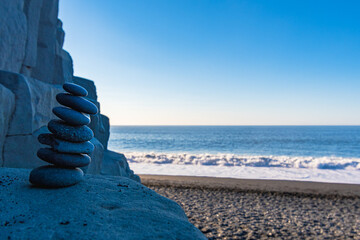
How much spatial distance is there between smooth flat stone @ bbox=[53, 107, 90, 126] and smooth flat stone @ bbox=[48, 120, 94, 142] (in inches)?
3.2

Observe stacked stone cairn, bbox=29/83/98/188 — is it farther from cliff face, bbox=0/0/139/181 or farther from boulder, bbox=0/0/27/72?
boulder, bbox=0/0/27/72

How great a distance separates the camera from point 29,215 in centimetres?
Result: 231

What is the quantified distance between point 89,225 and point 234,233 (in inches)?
163

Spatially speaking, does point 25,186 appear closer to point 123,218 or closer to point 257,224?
point 123,218

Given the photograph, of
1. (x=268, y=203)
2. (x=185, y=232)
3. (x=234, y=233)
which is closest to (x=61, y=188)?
(x=185, y=232)

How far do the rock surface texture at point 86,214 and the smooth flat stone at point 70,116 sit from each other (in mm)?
904

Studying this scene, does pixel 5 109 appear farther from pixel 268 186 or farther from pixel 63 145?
pixel 268 186

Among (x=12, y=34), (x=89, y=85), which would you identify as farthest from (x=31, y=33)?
(x=89, y=85)

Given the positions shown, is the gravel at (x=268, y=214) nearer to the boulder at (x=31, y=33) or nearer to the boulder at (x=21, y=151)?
the boulder at (x=21, y=151)

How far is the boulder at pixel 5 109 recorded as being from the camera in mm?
4426

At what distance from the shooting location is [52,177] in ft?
Answer: 9.95

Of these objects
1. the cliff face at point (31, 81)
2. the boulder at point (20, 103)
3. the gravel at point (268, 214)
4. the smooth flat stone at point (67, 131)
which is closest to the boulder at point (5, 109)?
the cliff face at point (31, 81)

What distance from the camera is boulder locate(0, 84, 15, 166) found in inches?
174

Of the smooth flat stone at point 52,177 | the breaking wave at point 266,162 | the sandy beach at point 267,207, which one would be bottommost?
the breaking wave at point 266,162
